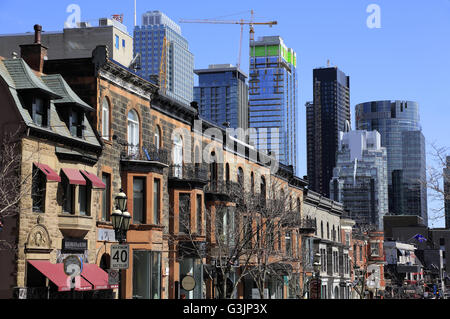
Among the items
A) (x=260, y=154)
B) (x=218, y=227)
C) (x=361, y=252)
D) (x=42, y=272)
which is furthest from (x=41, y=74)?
(x=361, y=252)

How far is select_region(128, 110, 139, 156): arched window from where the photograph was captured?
141 feet

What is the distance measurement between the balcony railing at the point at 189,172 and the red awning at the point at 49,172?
14110 millimetres

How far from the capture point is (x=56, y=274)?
3359 centimetres

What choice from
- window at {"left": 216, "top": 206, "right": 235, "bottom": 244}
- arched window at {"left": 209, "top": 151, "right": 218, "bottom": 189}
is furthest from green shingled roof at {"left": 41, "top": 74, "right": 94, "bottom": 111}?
arched window at {"left": 209, "top": 151, "right": 218, "bottom": 189}

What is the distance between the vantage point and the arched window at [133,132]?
4295 cm

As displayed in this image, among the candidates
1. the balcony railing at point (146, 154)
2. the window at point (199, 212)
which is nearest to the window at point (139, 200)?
the balcony railing at point (146, 154)

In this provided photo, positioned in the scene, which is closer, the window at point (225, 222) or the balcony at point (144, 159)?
the balcony at point (144, 159)

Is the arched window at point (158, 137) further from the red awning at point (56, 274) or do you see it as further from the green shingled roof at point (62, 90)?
the red awning at point (56, 274)

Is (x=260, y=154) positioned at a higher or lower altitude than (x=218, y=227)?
higher

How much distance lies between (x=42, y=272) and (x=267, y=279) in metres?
39.1

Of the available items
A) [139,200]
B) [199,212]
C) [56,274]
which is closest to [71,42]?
[139,200]

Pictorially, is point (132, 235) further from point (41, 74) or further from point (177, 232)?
point (41, 74)

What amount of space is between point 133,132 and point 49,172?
10382 millimetres
